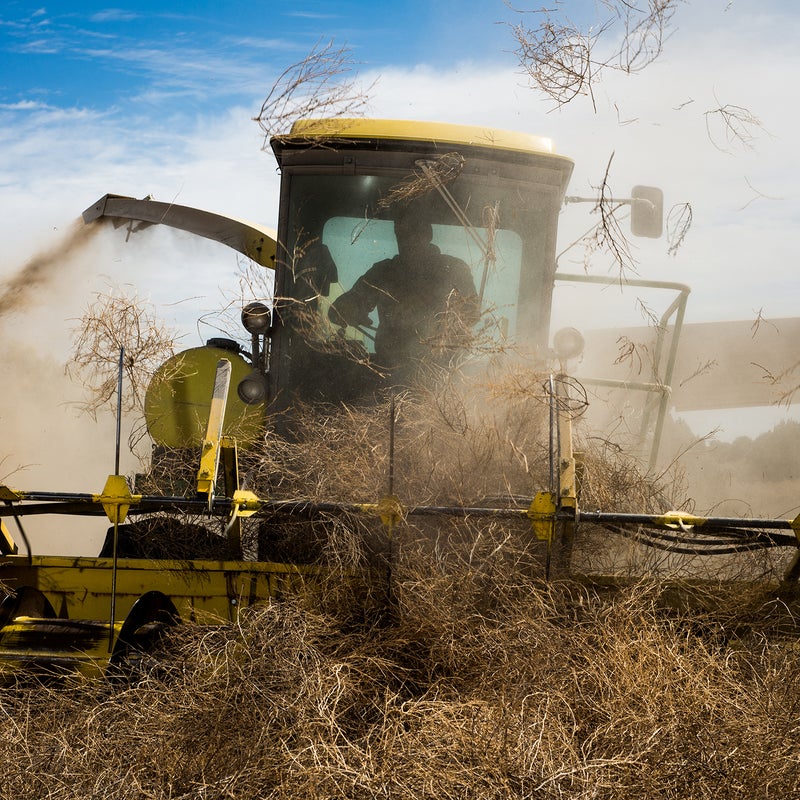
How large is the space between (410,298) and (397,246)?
0.32 m

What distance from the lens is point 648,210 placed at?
491 cm

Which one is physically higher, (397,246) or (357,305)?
(397,246)

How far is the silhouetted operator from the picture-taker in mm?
5098

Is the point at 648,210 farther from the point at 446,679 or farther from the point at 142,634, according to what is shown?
the point at 142,634

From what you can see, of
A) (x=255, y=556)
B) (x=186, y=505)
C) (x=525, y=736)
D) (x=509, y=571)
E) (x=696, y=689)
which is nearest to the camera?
(x=525, y=736)

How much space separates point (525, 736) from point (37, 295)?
649cm

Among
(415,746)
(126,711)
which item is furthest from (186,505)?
(415,746)

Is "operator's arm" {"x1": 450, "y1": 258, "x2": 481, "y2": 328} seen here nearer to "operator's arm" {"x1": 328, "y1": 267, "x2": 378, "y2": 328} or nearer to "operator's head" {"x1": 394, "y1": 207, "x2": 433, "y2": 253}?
"operator's head" {"x1": 394, "y1": 207, "x2": 433, "y2": 253}

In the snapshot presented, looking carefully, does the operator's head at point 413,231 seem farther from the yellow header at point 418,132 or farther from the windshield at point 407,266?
the yellow header at point 418,132

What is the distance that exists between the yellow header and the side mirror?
2.29ft

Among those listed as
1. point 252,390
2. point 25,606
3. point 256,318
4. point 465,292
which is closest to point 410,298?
point 465,292

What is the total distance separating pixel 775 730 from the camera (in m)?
2.96

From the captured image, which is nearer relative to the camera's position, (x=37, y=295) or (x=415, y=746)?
(x=415, y=746)

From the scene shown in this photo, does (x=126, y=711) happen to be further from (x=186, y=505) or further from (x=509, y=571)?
(x=509, y=571)
